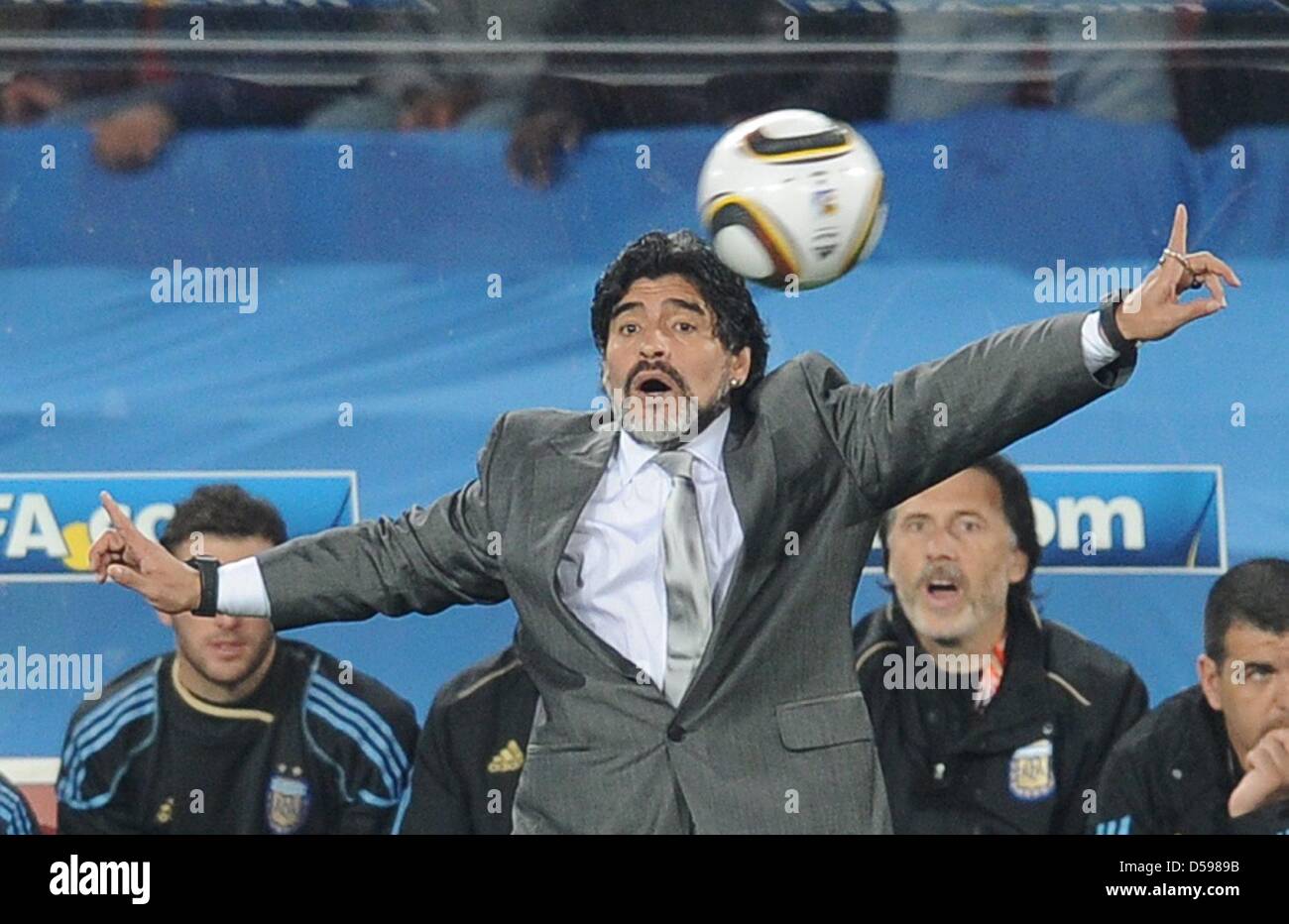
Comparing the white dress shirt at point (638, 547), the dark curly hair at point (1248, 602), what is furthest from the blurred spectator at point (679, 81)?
the dark curly hair at point (1248, 602)

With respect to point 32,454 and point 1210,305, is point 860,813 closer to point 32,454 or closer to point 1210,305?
point 1210,305

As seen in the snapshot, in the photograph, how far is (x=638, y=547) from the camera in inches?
179

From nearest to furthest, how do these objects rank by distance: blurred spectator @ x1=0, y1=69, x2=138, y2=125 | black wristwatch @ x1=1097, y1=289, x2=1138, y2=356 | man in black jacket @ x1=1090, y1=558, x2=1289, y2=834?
1. black wristwatch @ x1=1097, y1=289, x2=1138, y2=356
2. man in black jacket @ x1=1090, y1=558, x2=1289, y2=834
3. blurred spectator @ x1=0, y1=69, x2=138, y2=125

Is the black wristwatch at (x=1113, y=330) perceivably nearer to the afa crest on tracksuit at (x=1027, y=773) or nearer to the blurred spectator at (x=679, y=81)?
the blurred spectator at (x=679, y=81)

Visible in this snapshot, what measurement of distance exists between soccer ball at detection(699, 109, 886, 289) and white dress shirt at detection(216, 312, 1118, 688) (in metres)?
0.38

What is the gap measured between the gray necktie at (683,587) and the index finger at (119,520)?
1.18m

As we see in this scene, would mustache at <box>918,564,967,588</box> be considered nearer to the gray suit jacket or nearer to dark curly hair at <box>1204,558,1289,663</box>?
the gray suit jacket

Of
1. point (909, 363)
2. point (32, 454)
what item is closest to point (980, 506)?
point (909, 363)

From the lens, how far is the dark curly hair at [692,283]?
455cm

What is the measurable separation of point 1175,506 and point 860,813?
979 millimetres

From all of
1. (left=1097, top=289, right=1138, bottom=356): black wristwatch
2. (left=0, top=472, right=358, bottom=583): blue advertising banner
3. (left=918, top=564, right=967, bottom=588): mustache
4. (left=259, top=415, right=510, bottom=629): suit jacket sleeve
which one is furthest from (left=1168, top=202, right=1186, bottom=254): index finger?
(left=0, top=472, right=358, bottom=583): blue advertising banner

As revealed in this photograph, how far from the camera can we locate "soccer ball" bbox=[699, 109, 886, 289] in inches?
171

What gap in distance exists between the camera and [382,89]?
468 cm

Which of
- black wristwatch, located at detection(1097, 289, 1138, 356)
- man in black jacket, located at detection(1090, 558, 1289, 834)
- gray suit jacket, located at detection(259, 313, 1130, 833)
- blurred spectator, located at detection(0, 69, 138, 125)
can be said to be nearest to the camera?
black wristwatch, located at detection(1097, 289, 1138, 356)
